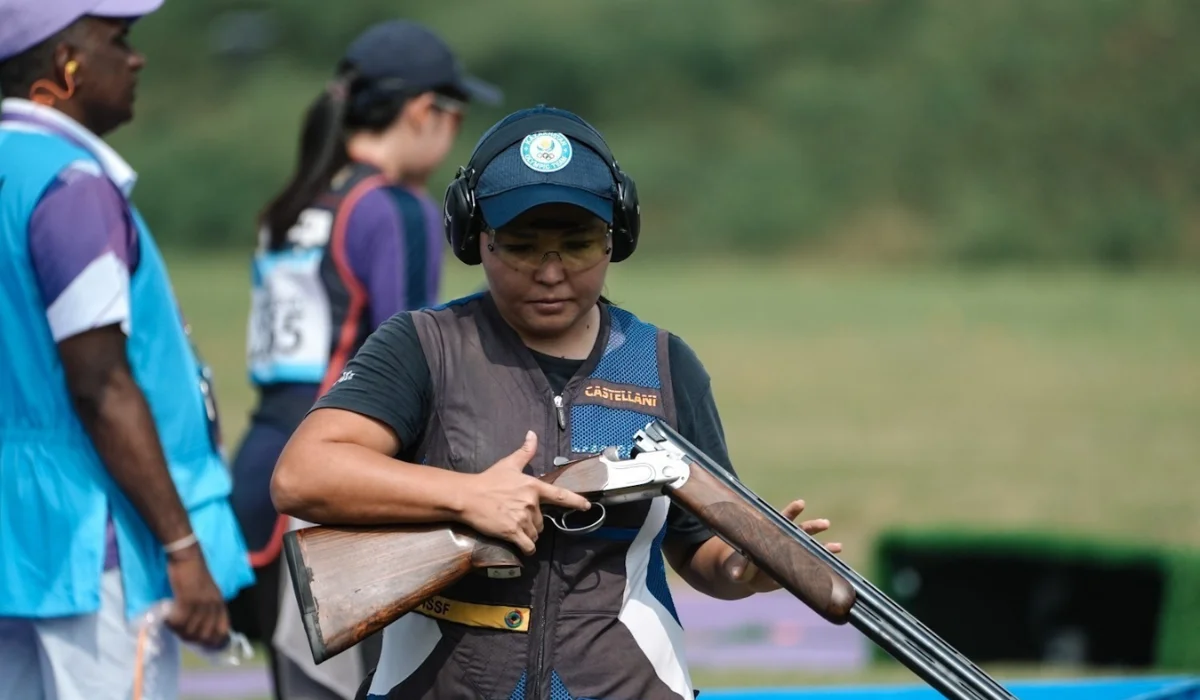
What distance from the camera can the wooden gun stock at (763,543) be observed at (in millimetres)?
3178

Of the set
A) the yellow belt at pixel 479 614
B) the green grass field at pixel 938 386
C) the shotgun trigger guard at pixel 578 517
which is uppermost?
A: the green grass field at pixel 938 386

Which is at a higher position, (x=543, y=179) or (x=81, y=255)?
(x=543, y=179)

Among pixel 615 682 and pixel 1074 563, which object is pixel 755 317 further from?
pixel 615 682

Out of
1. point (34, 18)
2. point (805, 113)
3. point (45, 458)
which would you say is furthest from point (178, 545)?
point (805, 113)

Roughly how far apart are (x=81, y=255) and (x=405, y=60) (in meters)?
1.97

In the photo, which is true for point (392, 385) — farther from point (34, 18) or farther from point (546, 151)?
point (34, 18)

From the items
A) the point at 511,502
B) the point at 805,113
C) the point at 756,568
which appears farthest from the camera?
the point at 805,113

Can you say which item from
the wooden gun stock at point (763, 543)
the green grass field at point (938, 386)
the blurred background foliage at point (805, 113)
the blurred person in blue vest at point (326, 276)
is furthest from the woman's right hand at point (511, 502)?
the blurred background foliage at point (805, 113)

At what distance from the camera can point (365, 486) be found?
3.04 metres

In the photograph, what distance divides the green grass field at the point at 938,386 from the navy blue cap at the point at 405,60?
335 centimetres

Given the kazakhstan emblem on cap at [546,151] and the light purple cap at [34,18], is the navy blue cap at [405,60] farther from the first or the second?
the kazakhstan emblem on cap at [546,151]

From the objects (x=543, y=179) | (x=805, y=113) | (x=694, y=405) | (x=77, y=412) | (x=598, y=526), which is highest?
(x=805, y=113)

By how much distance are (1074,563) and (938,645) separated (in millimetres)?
5473

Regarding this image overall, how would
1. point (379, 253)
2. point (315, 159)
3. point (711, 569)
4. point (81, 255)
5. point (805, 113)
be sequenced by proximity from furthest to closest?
point (805, 113), point (315, 159), point (379, 253), point (81, 255), point (711, 569)
